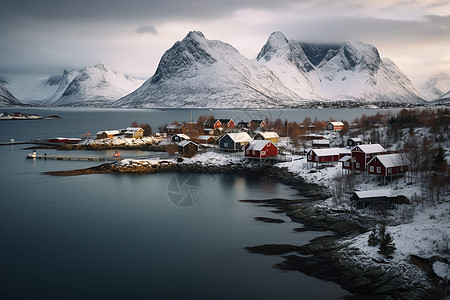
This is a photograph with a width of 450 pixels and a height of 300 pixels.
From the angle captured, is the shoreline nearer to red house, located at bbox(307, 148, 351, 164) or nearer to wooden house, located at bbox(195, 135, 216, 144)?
red house, located at bbox(307, 148, 351, 164)

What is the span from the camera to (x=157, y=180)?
4975 centimetres

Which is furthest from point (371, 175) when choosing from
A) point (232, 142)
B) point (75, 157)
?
point (75, 157)

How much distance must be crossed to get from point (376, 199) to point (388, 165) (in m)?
6.97

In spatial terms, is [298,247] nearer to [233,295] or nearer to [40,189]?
[233,295]

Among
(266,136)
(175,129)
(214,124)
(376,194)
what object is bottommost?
(376,194)

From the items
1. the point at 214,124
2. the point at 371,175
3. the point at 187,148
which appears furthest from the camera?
the point at 214,124

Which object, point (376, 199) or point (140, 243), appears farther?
point (376, 199)

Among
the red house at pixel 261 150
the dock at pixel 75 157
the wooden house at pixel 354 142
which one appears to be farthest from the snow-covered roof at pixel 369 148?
the dock at pixel 75 157

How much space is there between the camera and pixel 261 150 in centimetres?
5638

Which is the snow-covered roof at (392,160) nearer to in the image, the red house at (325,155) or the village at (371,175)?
the village at (371,175)

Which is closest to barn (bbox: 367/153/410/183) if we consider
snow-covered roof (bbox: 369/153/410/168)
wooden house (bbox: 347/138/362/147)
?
snow-covered roof (bbox: 369/153/410/168)

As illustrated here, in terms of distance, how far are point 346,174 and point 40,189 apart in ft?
110

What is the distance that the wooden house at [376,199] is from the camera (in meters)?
31.1

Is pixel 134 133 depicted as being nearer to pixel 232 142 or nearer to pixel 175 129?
pixel 175 129
